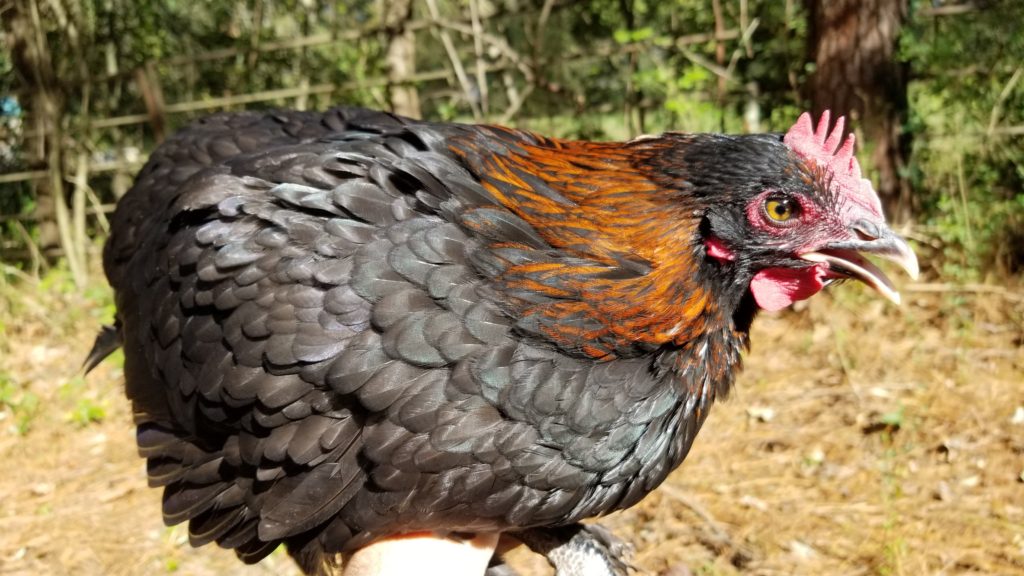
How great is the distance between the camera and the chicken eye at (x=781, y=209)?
1712 mm

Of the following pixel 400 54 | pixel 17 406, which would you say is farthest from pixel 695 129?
pixel 17 406

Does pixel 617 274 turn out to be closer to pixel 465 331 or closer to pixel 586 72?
pixel 465 331

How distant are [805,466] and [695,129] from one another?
2.53 m

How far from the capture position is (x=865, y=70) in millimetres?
4566

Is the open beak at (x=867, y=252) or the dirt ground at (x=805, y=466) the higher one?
the open beak at (x=867, y=252)

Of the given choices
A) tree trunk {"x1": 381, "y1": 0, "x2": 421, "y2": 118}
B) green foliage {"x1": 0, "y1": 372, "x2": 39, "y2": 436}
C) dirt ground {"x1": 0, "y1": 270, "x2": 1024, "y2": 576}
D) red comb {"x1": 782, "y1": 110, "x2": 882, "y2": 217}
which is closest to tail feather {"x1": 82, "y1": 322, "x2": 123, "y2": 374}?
dirt ground {"x1": 0, "y1": 270, "x2": 1024, "y2": 576}

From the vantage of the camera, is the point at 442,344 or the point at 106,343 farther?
the point at 106,343

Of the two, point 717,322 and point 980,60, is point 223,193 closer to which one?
point 717,322

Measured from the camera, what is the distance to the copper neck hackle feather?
1755 millimetres

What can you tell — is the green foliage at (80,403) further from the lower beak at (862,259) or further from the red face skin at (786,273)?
the lower beak at (862,259)

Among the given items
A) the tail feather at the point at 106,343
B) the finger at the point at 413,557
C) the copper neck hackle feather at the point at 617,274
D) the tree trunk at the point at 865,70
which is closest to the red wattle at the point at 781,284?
the copper neck hackle feather at the point at 617,274

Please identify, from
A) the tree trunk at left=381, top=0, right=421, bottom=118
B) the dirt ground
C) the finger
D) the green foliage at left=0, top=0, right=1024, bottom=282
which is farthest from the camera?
the tree trunk at left=381, top=0, right=421, bottom=118

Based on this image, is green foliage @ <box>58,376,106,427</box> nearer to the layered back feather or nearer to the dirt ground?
the dirt ground

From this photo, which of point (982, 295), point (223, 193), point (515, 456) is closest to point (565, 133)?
point (982, 295)
